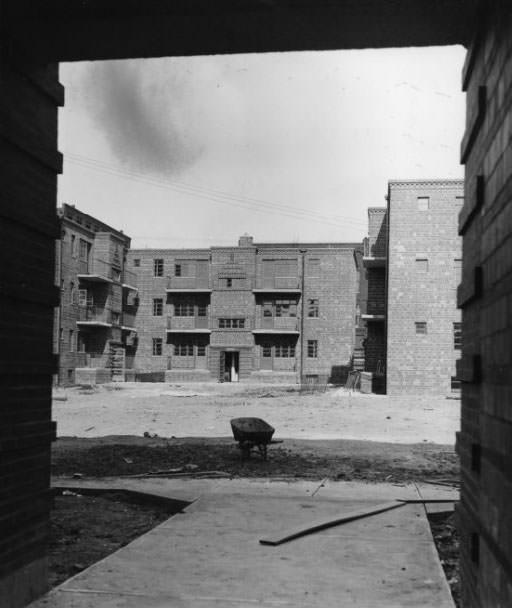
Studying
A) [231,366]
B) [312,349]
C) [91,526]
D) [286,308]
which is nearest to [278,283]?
[286,308]

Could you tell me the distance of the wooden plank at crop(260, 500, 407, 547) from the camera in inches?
284

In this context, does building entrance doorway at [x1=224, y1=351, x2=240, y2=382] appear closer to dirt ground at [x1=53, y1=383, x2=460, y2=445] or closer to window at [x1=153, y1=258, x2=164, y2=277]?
window at [x1=153, y1=258, x2=164, y2=277]

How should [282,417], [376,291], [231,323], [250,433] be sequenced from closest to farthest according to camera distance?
1. [250,433]
2. [282,417]
3. [376,291]
4. [231,323]

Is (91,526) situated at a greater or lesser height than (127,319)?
lesser

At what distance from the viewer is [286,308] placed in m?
55.5

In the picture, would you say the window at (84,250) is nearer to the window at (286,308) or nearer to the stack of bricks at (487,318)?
the window at (286,308)

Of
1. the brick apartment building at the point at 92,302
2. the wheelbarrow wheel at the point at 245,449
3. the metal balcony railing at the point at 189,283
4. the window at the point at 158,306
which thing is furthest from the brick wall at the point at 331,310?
the wheelbarrow wheel at the point at 245,449

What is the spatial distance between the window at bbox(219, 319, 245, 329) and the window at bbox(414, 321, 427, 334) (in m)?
19.0

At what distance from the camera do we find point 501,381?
3268 mm

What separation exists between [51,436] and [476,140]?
3.72 m

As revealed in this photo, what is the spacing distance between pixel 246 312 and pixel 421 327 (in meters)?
19.0

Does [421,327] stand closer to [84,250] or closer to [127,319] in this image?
[84,250]

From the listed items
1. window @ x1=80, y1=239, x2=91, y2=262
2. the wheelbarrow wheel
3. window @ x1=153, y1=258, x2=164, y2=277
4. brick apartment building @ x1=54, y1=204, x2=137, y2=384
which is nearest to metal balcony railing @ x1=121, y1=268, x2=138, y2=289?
brick apartment building @ x1=54, y1=204, x2=137, y2=384

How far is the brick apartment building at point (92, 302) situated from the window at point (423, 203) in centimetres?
2318
